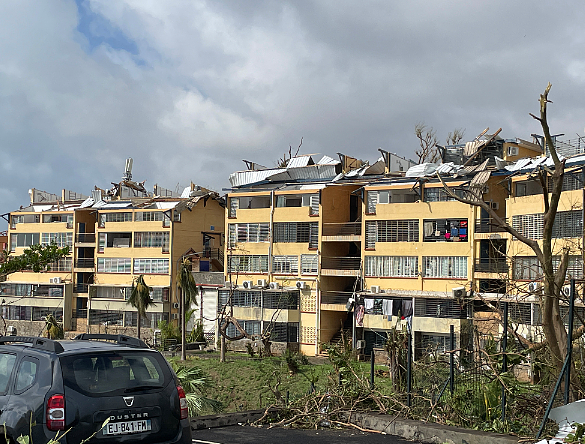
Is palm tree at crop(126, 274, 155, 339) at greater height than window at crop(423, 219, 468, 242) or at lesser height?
lesser

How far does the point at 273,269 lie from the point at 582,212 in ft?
67.9

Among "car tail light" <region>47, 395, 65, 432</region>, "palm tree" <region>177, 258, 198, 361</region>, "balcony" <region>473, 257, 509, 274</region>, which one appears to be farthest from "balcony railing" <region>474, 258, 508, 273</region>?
"car tail light" <region>47, 395, 65, 432</region>

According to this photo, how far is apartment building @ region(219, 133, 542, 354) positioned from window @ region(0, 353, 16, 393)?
96.3ft

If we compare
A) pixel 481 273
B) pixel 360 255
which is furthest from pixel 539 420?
pixel 360 255

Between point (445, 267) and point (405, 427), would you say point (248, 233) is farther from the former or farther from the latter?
point (405, 427)

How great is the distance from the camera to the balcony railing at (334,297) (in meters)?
43.6

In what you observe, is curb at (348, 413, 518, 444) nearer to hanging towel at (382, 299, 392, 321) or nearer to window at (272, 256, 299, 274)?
hanging towel at (382, 299, 392, 321)

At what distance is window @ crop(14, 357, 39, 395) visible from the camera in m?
6.89

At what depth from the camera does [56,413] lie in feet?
21.4

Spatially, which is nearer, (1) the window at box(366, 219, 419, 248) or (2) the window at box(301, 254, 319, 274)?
(1) the window at box(366, 219, 419, 248)

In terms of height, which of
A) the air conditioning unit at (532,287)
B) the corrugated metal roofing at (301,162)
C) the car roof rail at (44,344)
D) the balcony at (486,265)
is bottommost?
the car roof rail at (44,344)

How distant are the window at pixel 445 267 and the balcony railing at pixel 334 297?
6292 mm

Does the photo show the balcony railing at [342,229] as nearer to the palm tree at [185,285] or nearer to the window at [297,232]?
the window at [297,232]

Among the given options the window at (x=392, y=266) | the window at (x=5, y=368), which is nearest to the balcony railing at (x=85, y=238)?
the window at (x=392, y=266)
